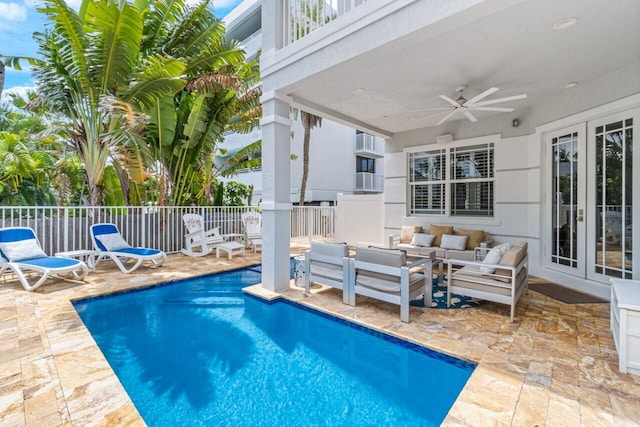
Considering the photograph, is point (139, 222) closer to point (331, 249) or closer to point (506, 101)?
point (331, 249)

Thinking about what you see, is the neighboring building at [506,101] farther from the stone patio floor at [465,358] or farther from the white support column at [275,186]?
the stone patio floor at [465,358]

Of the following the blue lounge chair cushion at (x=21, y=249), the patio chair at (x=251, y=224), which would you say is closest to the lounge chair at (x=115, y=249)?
the blue lounge chair cushion at (x=21, y=249)

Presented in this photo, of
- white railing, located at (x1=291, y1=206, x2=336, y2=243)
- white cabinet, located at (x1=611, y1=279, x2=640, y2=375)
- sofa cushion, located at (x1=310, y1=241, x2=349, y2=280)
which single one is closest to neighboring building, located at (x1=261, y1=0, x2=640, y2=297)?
sofa cushion, located at (x1=310, y1=241, x2=349, y2=280)

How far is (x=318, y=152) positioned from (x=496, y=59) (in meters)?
13.8

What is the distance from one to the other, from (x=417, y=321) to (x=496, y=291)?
1210 millimetres

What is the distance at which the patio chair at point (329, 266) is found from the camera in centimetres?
504

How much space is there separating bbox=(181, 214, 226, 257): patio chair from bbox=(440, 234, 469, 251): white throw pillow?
638 centimetres

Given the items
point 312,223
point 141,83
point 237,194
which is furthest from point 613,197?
point 237,194

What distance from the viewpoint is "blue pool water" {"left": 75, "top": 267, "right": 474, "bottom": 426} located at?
8.60 feet

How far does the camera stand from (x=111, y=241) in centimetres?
728

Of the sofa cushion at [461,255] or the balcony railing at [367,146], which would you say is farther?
the balcony railing at [367,146]

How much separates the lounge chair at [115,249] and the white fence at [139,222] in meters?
0.76

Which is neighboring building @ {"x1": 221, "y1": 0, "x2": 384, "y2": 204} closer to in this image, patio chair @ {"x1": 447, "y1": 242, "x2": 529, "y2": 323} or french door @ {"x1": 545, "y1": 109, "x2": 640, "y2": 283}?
french door @ {"x1": 545, "y1": 109, "x2": 640, "y2": 283}

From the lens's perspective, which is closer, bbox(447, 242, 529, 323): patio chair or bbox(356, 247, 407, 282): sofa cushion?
bbox(447, 242, 529, 323): patio chair
